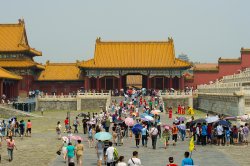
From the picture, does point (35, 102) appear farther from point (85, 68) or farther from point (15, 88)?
point (85, 68)

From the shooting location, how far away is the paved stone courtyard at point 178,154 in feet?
67.5

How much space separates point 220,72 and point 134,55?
13.4 m

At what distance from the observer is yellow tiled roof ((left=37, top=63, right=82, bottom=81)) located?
69.5 meters

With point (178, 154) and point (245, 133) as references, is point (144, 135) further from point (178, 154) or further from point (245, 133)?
point (245, 133)

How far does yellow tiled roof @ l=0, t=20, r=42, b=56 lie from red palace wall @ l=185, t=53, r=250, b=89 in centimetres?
2497

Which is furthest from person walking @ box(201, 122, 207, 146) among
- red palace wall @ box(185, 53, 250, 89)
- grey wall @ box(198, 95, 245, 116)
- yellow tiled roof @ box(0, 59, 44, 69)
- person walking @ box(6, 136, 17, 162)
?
red palace wall @ box(185, 53, 250, 89)

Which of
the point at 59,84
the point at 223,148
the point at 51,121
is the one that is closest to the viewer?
the point at 223,148

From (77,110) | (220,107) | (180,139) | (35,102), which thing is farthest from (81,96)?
(180,139)

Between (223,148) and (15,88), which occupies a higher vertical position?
(15,88)

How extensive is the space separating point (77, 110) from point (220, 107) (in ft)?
64.4

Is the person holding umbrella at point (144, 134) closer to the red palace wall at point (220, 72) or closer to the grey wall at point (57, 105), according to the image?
the grey wall at point (57, 105)

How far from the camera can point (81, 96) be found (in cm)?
5759

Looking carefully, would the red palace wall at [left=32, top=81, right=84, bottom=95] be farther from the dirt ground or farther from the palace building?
the dirt ground

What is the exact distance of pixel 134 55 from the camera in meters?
68.1
